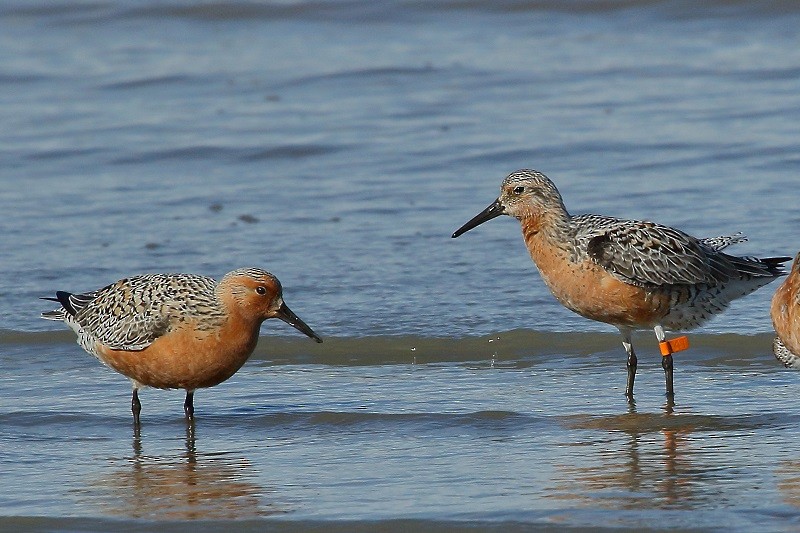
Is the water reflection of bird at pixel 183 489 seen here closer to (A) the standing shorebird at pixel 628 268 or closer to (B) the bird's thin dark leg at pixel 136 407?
(B) the bird's thin dark leg at pixel 136 407

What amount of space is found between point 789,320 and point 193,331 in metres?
3.21

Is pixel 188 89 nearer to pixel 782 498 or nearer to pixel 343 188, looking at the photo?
pixel 343 188

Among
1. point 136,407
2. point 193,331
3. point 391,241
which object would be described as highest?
point 193,331

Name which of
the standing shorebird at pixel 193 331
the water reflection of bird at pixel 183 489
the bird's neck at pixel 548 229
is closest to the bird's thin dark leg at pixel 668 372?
the bird's neck at pixel 548 229

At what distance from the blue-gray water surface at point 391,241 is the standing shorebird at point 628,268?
0.37 meters

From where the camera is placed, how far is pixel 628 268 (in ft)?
29.3

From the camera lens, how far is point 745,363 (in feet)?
29.9

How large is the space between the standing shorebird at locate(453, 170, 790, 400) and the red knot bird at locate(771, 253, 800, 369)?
2.98 feet

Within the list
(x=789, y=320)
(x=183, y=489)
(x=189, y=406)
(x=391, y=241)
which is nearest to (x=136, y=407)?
(x=189, y=406)

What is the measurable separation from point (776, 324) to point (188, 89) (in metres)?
11.6

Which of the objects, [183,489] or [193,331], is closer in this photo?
[183,489]

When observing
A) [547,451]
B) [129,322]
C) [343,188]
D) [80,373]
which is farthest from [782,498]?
[343,188]

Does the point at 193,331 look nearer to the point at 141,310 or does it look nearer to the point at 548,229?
the point at 141,310

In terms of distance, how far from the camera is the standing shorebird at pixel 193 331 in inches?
310
